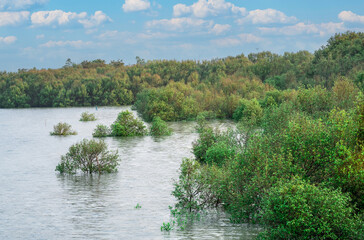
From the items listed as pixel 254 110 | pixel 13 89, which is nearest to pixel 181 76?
pixel 13 89

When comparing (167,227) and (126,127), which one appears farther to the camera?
(126,127)

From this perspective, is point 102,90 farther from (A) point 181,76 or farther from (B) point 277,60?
(B) point 277,60

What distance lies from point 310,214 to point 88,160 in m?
19.7

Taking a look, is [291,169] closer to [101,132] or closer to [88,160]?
[88,160]

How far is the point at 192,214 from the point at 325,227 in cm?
765

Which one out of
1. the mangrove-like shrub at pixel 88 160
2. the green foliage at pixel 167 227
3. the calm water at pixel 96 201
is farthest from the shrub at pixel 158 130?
the green foliage at pixel 167 227

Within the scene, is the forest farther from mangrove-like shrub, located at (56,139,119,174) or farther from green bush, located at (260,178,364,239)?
mangrove-like shrub, located at (56,139,119,174)

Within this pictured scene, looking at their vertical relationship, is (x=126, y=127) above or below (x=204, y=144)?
below

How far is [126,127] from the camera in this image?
50656 mm

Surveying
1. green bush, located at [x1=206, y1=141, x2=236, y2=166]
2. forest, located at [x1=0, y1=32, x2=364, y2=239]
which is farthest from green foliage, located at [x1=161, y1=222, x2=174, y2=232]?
green bush, located at [x1=206, y1=141, x2=236, y2=166]

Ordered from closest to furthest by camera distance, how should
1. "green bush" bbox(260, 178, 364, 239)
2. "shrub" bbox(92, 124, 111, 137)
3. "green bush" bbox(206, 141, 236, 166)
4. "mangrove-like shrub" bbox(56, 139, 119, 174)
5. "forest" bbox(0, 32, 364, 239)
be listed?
"green bush" bbox(260, 178, 364, 239) < "forest" bbox(0, 32, 364, 239) < "green bush" bbox(206, 141, 236, 166) < "mangrove-like shrub" bbox(56, 139, 119, 174) < "shrub" bbox(92, 124, 111, 137)

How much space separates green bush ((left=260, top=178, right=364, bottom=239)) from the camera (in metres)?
12.4

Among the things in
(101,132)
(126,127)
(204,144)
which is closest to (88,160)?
(204,144)

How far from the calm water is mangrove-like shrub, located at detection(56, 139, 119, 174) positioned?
2.24 ft
